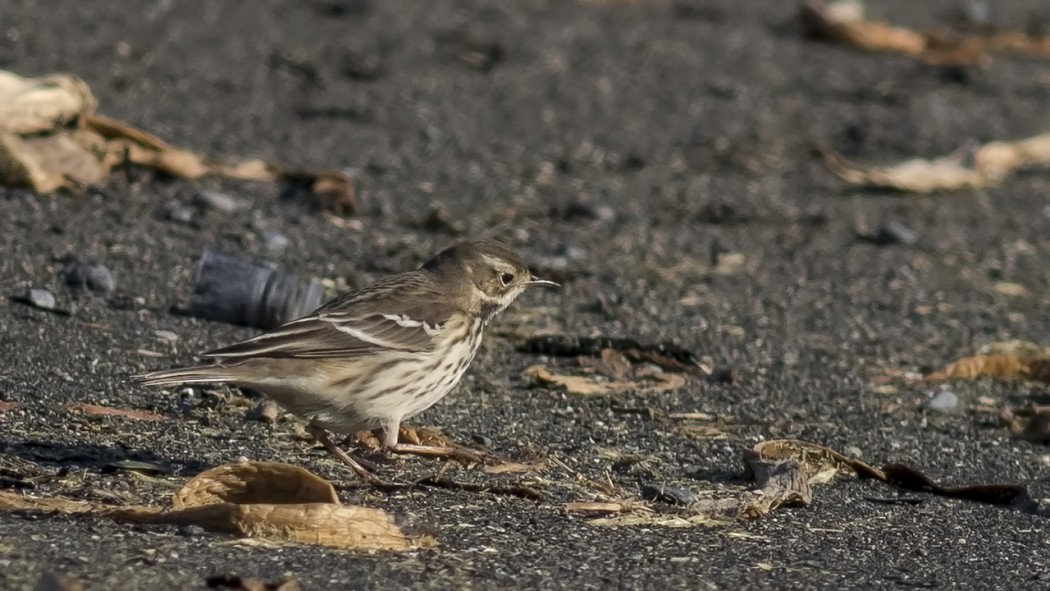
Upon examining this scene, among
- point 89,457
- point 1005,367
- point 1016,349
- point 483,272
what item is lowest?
point 1016,349

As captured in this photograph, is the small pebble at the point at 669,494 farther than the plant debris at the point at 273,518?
Yes

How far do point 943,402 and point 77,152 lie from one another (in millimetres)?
5482

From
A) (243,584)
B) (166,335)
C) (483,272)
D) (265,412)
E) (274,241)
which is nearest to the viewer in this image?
(243,584)

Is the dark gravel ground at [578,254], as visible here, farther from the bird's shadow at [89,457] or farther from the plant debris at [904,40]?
the plant debris at [904,40]

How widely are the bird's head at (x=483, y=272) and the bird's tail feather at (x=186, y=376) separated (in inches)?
65.8

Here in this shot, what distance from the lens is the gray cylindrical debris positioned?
9.17 metres

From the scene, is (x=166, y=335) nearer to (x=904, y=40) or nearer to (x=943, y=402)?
(x=943, y=402)

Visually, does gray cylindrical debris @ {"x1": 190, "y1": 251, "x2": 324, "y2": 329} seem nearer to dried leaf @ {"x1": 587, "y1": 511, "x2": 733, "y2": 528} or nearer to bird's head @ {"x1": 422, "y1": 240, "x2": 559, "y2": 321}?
bird's head @ {"x1": 422, "y1": 240, "x2": 559, "y2": 321}

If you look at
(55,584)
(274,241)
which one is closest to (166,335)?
(274,241)

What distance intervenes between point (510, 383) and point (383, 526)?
2.82 meters

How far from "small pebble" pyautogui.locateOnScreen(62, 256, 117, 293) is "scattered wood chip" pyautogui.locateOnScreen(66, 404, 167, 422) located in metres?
1.78

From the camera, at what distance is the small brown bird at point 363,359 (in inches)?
283

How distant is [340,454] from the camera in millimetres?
7355

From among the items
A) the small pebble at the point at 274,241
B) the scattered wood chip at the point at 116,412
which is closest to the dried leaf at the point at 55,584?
the scattered wood chip at the point at 116,412
